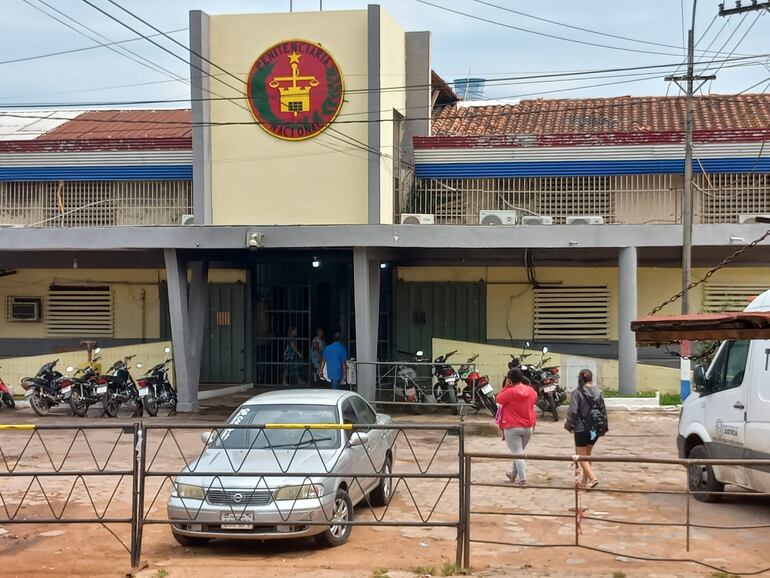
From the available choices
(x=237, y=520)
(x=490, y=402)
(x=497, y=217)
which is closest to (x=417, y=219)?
(x=497, y=217)

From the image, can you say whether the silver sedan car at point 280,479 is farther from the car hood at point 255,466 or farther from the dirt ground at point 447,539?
the dirt ground at point 447,539

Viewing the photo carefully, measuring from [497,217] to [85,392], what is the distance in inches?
360

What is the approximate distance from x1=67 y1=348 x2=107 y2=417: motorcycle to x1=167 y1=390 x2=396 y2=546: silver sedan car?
31.4 ft

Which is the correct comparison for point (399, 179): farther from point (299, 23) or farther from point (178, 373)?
point (178, 373)

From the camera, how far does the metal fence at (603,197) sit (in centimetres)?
2291

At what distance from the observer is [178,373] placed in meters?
21.5

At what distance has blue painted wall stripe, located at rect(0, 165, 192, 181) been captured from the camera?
23.2 metres

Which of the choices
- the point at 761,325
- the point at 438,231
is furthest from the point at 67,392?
the point at 761,325

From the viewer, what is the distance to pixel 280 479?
9688mm

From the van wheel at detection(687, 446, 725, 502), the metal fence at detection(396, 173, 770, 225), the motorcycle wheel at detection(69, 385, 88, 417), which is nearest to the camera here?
the van wheel at detection(687, 446, 725, 502)

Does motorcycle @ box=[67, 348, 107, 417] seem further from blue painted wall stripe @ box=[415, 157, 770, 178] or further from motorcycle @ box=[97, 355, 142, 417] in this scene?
blue painted wall stripe @ box=[415, 157, 770, 178]

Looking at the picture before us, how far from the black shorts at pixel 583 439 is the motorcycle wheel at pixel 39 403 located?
11867 mm

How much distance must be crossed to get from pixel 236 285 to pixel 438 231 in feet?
24.1

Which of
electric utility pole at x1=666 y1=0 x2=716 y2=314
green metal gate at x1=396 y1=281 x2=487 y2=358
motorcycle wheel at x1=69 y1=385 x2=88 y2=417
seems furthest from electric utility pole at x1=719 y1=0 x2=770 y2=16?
motorcycle wheel at x1=69 y1=385 x2=88 y2=417
